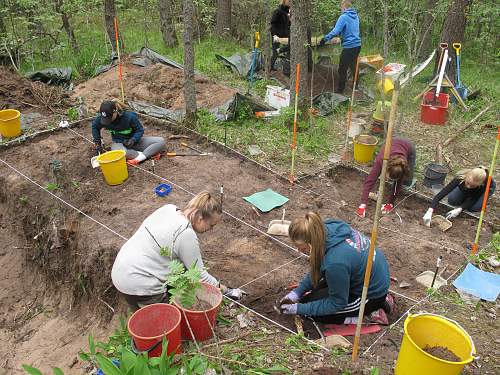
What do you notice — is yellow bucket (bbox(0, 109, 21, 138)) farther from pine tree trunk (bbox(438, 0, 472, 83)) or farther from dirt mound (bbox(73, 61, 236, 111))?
pine tree trunk (bbox(438, 0, 472, 83))

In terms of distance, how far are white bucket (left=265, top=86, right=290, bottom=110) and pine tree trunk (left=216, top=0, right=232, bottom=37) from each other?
5.47 meters

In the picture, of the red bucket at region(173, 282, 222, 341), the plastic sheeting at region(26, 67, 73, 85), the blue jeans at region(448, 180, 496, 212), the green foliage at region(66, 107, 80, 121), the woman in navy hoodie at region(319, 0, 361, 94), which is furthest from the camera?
the plastic sheeting at region(26, 67, 73, 85)

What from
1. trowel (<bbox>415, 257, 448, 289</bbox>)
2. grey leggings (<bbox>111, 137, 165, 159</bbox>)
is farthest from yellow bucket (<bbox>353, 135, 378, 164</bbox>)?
grey leggings (<bbox>111, 137, 165, 159</bbox>)

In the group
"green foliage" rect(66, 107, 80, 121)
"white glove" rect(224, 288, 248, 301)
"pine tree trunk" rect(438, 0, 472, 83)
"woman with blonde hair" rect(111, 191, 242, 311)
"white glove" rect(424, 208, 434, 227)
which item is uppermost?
"pine tree trunk" rect(438, 0, 472, 83)

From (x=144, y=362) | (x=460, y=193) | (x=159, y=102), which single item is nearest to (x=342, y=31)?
(x=159, y=102)

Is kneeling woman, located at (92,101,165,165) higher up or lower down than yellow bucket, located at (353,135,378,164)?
higher up

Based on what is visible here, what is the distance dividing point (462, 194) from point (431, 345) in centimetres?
292

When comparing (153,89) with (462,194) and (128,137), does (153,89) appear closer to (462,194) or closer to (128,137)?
(128,137)

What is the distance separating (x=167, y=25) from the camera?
11.1m

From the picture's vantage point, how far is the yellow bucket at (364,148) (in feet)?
20.5

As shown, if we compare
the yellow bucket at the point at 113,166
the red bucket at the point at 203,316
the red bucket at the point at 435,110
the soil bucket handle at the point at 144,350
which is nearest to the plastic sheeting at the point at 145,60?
the yellow bucket at the point at 113,166

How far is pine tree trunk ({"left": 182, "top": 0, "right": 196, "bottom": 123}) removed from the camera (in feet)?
19.7

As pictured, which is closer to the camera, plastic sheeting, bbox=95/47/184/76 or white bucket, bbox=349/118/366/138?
white bucket, bbox=349/118/366/138

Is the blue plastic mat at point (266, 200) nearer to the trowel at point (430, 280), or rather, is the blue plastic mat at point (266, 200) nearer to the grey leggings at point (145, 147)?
the grey leggings at point (145, 147)
